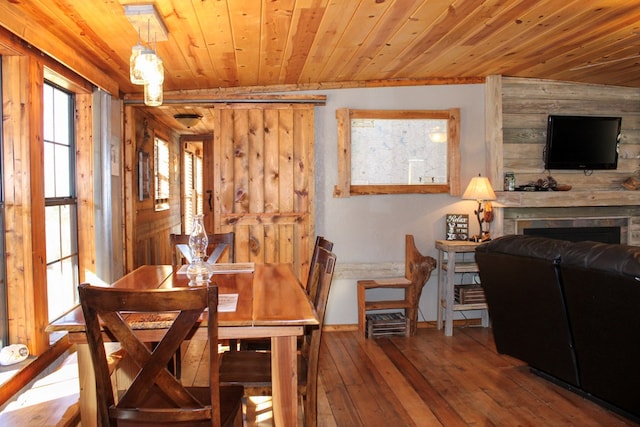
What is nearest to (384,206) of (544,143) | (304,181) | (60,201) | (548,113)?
(304,181)

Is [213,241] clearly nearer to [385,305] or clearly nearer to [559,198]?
[385,305]

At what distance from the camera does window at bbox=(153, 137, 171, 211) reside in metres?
6.22

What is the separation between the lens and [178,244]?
3.38 meters

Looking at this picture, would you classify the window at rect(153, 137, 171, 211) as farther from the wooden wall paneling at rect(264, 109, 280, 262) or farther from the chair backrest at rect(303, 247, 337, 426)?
the chair backrest at rect(303, 247, 337, 426)

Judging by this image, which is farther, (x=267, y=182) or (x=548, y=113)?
(x=548, y=113)

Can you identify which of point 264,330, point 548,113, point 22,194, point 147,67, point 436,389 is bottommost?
point 436,389

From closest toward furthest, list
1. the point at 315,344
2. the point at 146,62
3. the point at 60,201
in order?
the point at 315,344 → the point at 146,62 → the point at 60,201

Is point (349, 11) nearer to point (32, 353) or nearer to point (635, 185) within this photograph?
point (32, 353)

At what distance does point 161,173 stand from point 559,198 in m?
4.66

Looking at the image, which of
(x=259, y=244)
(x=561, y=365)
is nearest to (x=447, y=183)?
(x=259, y=244)

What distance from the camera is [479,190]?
439 centimetres

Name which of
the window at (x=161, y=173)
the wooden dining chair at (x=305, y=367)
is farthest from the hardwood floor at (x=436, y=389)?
the window at (x=161, y=173)

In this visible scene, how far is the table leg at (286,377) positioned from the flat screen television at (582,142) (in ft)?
12.5

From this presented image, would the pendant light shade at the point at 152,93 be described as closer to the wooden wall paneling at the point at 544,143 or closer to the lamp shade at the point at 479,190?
the lamp shade at the point at 479,190
